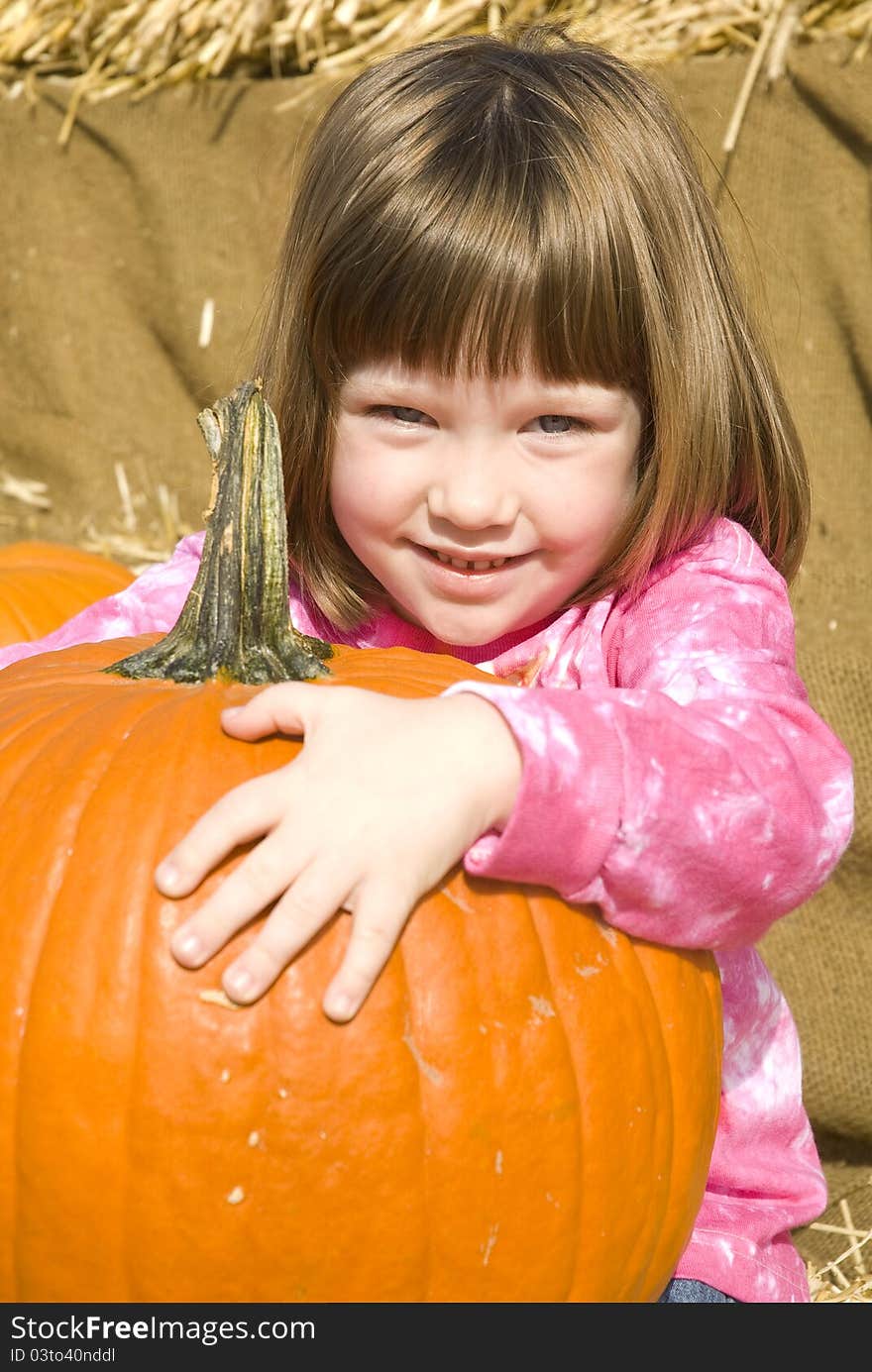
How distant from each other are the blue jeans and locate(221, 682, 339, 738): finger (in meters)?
0.93

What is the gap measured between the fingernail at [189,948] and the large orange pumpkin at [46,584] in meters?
1.52

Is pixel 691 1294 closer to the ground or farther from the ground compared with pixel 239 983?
closer to the ground

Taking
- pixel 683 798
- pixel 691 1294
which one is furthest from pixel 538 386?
pixel 691 1294

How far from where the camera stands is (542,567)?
1.97m

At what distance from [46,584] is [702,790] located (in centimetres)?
182

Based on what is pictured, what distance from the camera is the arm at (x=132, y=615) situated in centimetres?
219

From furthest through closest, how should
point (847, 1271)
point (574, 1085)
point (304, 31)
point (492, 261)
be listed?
point (304, 31) < point (847, 1271) < point (492, 261) < point (574, 1085)

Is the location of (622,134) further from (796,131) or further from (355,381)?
(796,131)

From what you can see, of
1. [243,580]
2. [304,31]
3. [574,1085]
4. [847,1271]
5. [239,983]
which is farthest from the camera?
[304,31]

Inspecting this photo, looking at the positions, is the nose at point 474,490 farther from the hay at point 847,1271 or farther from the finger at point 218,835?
the hay at point 847,1271

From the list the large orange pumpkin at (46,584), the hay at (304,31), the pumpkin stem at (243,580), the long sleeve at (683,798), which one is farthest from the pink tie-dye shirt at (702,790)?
the hay at (304,31)

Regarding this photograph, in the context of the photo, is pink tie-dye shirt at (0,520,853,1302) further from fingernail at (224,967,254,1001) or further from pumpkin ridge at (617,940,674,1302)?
fingernail at (224,967,254,1001)

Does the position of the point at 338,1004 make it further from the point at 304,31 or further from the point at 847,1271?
the point at 304,31
